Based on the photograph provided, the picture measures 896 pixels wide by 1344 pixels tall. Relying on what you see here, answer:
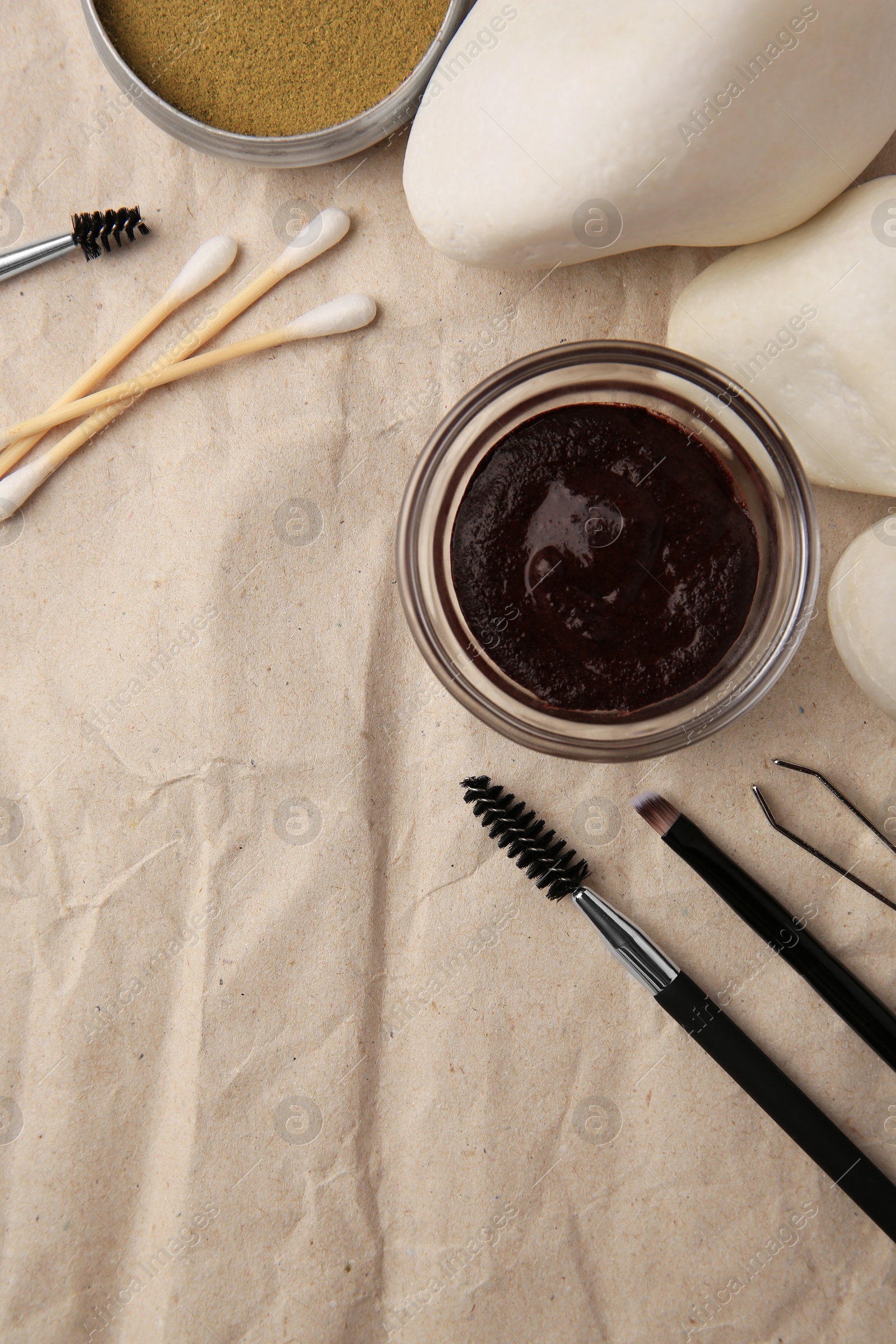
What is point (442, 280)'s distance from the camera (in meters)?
0.92

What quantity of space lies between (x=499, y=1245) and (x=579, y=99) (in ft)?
3.38

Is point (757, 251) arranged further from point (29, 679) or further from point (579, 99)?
point (29, 679)

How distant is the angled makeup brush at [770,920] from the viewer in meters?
0.86

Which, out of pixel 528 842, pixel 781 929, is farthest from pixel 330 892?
pixel 781 929

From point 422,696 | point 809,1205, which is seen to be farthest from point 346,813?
point 809,1205

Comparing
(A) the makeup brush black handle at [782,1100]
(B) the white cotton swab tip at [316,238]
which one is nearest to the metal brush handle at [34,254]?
(B) the white cotton swab tip at [316,238]

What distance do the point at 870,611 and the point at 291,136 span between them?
27.0 inches

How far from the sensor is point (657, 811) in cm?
87

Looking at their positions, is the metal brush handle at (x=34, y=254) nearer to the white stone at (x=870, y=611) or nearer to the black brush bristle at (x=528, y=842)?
the black brush bristle at (x=528, y=842)

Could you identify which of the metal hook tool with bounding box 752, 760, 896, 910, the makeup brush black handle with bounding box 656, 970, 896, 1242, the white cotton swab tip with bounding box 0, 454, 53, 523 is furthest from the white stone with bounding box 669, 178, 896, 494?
the white cotton swab tip with bounding box 0, 454, 53, 523

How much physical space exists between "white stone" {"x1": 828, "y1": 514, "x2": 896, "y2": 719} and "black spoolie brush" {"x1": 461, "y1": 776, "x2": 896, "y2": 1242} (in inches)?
12.6

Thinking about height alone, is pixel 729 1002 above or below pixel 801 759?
below

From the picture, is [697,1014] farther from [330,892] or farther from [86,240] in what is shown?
[86,240]

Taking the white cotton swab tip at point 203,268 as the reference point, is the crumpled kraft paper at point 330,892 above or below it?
below
